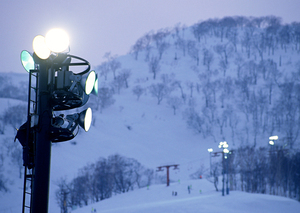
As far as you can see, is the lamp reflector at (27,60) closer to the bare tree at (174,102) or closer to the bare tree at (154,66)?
the bare tree at (174,102)

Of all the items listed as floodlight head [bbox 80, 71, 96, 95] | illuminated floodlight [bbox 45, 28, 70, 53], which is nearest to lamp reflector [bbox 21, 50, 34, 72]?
illuminated floodlight [bbox 45, 28, 70, 53]

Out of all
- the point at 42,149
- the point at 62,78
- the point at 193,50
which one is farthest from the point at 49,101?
the point at 193,50

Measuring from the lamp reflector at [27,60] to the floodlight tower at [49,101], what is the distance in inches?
6.2

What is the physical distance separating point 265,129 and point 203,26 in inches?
3752

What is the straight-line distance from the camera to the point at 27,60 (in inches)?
204

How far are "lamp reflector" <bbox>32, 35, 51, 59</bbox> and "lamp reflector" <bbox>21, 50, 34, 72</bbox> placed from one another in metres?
0.60

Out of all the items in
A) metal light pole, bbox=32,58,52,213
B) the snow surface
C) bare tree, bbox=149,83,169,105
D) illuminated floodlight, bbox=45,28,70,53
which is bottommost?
the snow surface

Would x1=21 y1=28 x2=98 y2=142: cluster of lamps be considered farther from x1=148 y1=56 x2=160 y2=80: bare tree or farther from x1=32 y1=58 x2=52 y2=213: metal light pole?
x1=148 y1=56 x2=160 y2=80: bare tree

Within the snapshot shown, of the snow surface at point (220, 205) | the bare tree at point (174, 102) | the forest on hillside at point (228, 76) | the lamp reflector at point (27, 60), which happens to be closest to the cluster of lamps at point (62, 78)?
the lamp reflector at point (27, 60)

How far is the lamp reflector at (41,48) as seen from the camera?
4625mm

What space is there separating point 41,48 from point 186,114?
89.0 meters

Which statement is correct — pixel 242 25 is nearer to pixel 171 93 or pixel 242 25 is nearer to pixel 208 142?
pixel 171 93

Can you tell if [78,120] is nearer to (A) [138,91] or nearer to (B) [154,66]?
(A) [138,91]

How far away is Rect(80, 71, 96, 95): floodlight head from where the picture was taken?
4828 millimetres
